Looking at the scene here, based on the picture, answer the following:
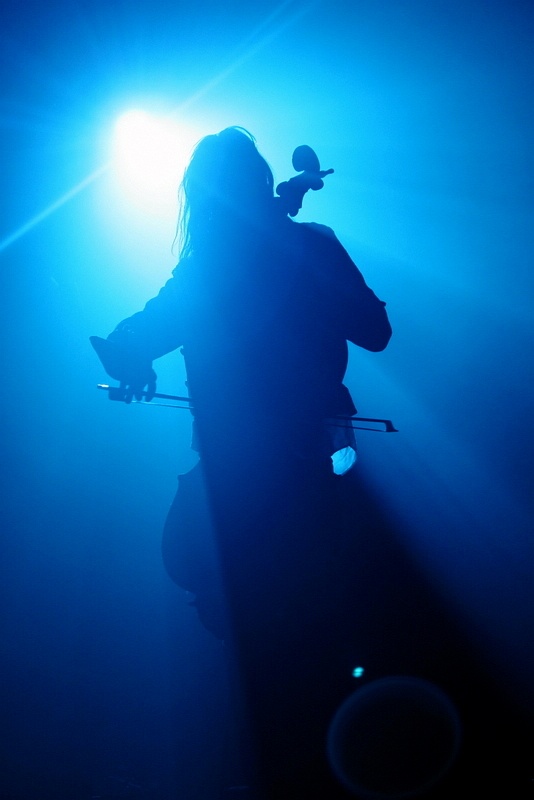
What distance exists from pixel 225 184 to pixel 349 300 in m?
0.41

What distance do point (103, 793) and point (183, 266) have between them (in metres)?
1.52

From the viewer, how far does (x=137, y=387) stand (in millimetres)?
907

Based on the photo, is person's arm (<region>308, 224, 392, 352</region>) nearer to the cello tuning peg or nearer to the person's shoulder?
the person's shoulder

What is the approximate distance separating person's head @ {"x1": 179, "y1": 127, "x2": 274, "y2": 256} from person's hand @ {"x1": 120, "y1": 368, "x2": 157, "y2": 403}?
34 cm

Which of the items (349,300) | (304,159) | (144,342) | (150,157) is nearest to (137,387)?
(144,342)

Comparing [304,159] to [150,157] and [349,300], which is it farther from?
[150,157]

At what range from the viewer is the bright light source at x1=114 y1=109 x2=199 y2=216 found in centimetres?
300

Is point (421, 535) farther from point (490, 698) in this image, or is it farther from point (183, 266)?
point (183, 266)

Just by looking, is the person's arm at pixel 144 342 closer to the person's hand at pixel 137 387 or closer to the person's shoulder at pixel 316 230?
the person's hand at pixel 137 387

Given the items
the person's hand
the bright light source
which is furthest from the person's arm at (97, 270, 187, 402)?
the bright light source

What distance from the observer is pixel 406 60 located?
9.78 feet

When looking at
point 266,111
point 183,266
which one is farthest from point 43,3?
point 183,266

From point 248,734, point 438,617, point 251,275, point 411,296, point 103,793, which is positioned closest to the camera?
point 248,734

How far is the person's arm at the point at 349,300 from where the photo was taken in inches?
33.9
